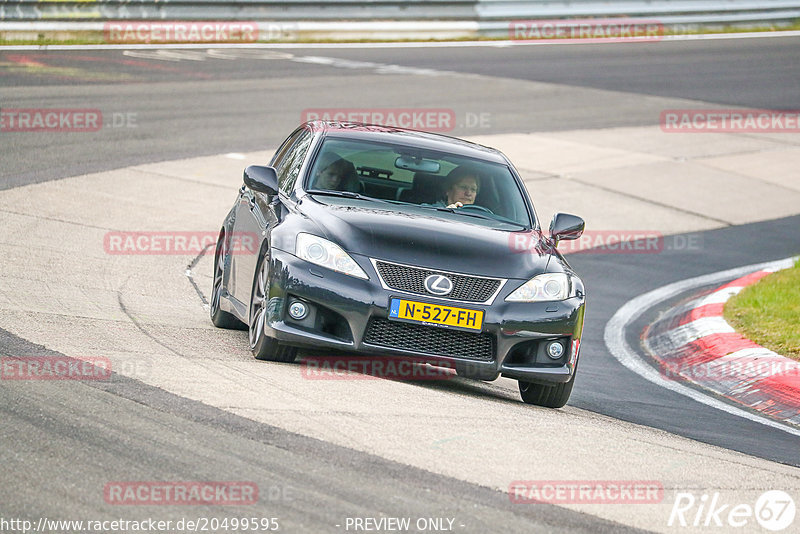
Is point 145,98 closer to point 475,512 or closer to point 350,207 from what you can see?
point 350,207

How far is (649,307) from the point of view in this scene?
1236cm

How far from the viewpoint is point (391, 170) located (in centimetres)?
880

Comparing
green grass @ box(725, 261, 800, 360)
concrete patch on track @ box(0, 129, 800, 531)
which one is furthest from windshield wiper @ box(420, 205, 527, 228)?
green grass @ box(725, 261, 800, 360)

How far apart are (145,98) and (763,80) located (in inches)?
576

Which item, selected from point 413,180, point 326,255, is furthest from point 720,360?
point 326,255

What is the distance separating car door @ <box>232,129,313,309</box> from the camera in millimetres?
8312

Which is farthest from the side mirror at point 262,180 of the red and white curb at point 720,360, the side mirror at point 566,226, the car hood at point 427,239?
the red and white curb at point 720,360

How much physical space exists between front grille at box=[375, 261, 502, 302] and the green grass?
3498 mm

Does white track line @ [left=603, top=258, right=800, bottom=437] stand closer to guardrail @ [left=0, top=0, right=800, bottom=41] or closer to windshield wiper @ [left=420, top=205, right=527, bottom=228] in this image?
windshield wiper @ [left=420, top=205, right=527, bottom=228]

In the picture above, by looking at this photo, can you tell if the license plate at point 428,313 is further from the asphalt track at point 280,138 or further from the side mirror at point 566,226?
the side mirror at point 566,226

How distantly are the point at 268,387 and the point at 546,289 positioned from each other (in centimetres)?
190

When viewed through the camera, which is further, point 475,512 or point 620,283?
point 620,283

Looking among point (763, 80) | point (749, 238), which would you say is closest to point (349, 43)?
point (763, 80)

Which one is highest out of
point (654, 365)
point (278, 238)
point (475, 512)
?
point (278, 238)
